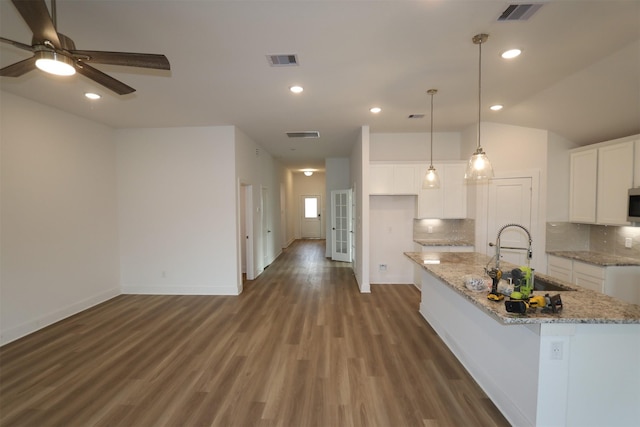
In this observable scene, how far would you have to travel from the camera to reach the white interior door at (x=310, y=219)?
41.9 ft

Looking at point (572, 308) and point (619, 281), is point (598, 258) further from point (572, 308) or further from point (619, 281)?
point (572, 308)

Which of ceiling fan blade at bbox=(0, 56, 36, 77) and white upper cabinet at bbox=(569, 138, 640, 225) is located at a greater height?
ceiling fan blade at bbox=(0, 56, 36, 77)

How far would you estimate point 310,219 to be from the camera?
12.9m

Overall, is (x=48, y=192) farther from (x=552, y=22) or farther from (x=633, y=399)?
(x=633, y=399)

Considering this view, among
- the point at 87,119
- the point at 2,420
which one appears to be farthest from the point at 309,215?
the point at 2,420

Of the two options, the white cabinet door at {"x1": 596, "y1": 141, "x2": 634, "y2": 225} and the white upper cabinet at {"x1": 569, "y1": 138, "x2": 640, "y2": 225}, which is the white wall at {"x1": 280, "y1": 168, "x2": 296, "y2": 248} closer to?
the white upper cabinet at {"x1": 569, "y1": 138, "x2": 640, "y2": 225}

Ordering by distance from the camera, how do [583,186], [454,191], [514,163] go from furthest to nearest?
[454,191]
[514,163]
[583,186]

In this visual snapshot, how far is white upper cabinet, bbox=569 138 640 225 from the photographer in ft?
10.8

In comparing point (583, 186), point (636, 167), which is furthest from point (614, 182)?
point (583, 186)

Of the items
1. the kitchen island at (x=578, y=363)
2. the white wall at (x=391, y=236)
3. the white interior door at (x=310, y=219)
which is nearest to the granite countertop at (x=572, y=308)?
the kitchen island at (x=578, y=363)

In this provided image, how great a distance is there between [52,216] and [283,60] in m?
Result: 3.99

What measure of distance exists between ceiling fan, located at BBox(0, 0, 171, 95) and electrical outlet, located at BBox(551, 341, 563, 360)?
10.5 feet

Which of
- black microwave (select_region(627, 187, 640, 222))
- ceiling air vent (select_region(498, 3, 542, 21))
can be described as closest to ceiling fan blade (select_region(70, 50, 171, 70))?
ceiling air vent (select_region(498, 3, 542, 21))

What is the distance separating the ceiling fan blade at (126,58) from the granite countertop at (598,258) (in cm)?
500
